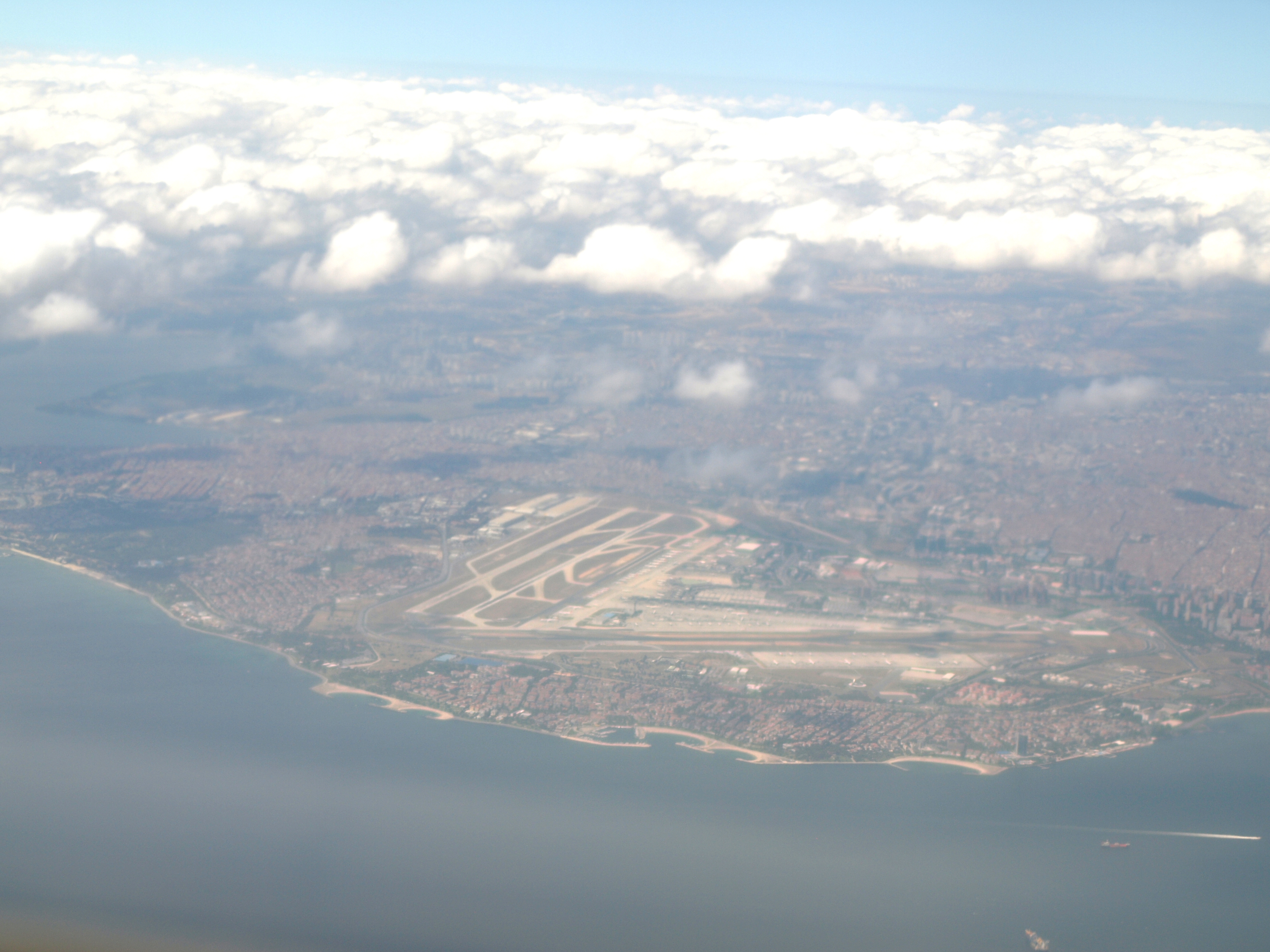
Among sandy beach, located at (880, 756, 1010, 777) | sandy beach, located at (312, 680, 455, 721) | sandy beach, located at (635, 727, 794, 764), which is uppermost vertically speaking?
sandy beach, located at (312, 680, 455, 721)

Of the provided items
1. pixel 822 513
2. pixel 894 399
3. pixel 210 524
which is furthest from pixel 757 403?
pixel 210 524

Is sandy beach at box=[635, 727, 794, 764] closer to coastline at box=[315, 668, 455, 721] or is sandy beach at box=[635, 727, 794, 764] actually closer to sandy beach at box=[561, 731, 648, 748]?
sandy beach at box=[561, 731, 648, 748]

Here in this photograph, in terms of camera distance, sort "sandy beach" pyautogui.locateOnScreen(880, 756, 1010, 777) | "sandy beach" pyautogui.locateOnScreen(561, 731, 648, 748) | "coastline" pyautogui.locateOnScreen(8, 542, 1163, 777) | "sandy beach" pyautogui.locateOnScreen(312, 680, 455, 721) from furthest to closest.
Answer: "sandy beach" pyautogui.locateOnScreen(312, 680, 455, 721) < "sandy beach" pyautogui.locateOnScreen(561, 731, 648, 748) < "coastline" pyautogui.locateOnScreen(8, 542, 1163, 777) < "sandy beach" pyautogui.locateOnScreen(880, 756, 1010, 777)

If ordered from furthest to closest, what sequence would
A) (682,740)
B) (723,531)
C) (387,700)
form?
(723,531)
(387,700)
(682,740)

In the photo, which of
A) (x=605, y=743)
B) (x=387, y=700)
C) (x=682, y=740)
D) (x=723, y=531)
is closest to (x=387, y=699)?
(x=387, y=700)

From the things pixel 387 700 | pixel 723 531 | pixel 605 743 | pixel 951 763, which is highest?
pixel 723 531

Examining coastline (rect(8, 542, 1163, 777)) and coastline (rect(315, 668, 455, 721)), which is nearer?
coastline (rect(8, 542, 1163, 777))

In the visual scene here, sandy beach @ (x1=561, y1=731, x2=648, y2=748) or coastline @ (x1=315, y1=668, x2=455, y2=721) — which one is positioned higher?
coastline @ (x1=315, y1=668, x2=455, y2=721)

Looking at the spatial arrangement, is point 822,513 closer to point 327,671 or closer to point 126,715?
point 327,671

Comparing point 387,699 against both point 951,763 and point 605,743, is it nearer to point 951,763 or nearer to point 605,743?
point 605,743

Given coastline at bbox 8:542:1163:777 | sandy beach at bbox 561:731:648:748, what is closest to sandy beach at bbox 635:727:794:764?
coastline at bbox 8:542:1163:777

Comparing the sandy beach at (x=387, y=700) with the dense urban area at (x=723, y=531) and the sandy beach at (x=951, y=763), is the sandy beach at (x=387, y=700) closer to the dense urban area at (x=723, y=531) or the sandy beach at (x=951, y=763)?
the dense urban area at (x=723, y=531)
